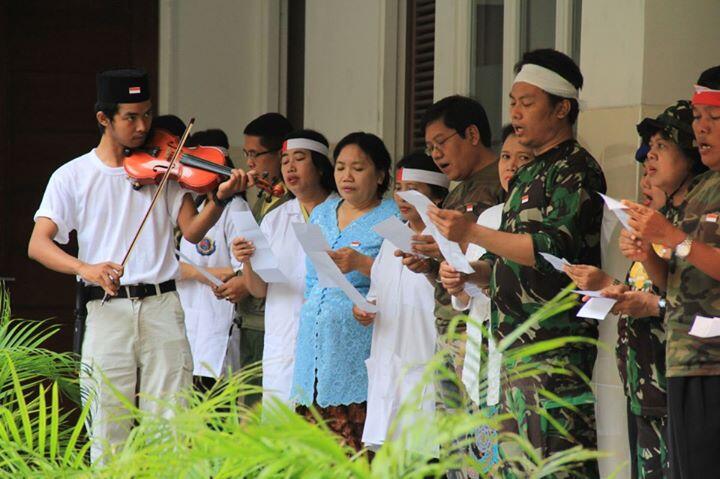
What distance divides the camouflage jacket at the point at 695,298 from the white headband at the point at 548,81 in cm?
58

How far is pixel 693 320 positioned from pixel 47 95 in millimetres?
5425

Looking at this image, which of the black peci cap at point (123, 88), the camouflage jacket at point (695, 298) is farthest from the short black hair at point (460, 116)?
the camouflage jacket at point (695, 298)

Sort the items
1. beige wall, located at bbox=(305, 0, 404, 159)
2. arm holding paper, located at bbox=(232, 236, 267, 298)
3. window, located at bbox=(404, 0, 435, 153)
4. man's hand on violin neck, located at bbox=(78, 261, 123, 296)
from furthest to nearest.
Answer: beige wall, located at bbox=(305, 0, 404, 159) < window, located at bbox=(404, 0, 435, 153) < arm holding paper, located at bbox=(232, 236, 267, 298) < man's hand on violin neck, located at bbox=(78, 261, 123, 296)

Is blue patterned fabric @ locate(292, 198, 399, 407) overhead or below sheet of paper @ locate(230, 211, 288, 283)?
below

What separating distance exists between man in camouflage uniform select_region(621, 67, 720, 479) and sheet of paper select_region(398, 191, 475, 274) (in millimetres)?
530

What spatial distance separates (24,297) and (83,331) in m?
3.32

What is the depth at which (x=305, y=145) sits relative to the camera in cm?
502

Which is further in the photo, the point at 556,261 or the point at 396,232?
the point at 396,232

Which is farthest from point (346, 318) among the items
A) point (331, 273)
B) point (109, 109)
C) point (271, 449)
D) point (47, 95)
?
point (47, 95)

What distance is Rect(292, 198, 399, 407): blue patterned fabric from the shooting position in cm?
461

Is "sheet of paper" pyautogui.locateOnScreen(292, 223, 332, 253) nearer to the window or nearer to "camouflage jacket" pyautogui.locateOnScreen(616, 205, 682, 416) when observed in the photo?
→ "camouflage jacket" pyautogui.locateOnScreen(616, 205, 682, 416)

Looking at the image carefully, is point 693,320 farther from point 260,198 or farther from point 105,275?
point 260,198

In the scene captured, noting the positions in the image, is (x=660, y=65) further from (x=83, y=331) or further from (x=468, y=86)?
(x=83, y=331)

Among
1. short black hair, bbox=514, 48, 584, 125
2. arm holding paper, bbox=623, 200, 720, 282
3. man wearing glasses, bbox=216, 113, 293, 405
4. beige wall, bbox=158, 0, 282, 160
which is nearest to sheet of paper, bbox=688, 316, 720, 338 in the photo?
arm holding paper, bbox=623, 200, 720, 282
